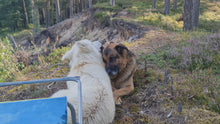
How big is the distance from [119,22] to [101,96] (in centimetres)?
976

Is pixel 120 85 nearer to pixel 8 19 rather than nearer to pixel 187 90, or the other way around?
pixel 187 90

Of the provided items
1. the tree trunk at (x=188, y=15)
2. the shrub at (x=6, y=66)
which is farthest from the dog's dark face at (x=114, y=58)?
the tree trunk at (x=188, y=15)

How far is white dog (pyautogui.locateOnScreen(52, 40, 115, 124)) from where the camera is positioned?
106 inches

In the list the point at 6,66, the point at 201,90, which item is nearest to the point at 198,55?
the point at 201,90

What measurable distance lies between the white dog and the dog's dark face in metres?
0.16

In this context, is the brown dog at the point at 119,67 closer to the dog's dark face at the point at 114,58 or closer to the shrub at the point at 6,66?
the dog's dark face at the point at 114,58

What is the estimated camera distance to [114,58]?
13.6ft

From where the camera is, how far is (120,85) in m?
4.34

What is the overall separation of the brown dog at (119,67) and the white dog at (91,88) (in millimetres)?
218

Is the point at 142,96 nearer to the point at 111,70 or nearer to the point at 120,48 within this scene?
the point at 111,70

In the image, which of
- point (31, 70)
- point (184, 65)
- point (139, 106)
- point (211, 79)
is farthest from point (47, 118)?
point (31, 70)

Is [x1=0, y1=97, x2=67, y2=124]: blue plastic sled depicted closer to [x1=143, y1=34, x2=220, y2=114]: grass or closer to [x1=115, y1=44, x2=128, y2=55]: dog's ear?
[x1=115, y1=44, x2=128, y2=55]: dog's ear

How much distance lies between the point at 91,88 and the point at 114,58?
132cm

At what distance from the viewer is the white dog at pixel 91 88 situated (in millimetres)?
2689
